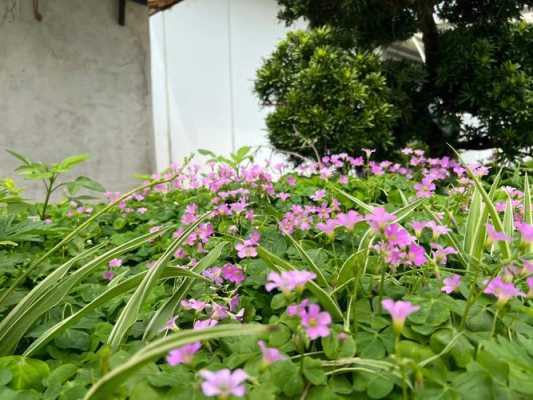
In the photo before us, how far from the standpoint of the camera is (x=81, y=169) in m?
4.06

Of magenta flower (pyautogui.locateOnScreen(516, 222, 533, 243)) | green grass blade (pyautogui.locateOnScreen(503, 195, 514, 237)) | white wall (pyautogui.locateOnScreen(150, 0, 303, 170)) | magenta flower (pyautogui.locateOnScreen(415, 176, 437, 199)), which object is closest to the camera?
magenta flower (pyautogui.locateOnScreen(516, 222, 533, 243))

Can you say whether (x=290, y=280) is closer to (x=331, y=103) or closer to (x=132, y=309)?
(x=132, y=309)

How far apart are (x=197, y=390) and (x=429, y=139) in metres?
3.46

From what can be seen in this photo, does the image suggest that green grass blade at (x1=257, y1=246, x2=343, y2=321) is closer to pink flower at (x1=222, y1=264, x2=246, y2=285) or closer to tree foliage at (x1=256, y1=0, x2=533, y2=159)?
pink flower at (x1=222, y1=264, x2=246, y2=285)

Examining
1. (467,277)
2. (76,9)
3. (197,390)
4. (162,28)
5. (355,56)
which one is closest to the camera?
(197,390)

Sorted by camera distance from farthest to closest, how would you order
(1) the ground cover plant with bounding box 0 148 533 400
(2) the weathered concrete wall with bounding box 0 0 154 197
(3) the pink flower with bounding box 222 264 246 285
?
(2) the weathered concrete wall with bounding box 0 0 154 197 < (3) the pink flower with bounding box 222 264 246 285 < (1) the ground cover plant with bounding box 0 148 533 400

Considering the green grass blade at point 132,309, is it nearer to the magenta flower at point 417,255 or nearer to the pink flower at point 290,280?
the pink flower at point 290,280

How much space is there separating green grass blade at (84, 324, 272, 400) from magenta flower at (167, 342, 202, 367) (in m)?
0.02

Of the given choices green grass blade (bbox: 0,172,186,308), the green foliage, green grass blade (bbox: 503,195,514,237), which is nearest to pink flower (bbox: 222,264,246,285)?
green grass blade (bbox: 0,172,186,308)

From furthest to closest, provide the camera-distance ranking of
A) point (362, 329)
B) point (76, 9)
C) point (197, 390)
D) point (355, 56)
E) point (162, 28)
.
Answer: point (162, 28), point (76, 9), point (355, 56), point (362, 329), point (197, 390)

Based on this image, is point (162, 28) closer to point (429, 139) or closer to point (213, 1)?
point (213, 1)

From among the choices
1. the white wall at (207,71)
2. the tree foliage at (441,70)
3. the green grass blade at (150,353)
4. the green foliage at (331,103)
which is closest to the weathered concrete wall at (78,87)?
the white wall at (207,71)

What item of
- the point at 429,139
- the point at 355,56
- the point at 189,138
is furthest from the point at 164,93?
the point at 429,139

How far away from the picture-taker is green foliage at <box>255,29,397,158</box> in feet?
9.59
